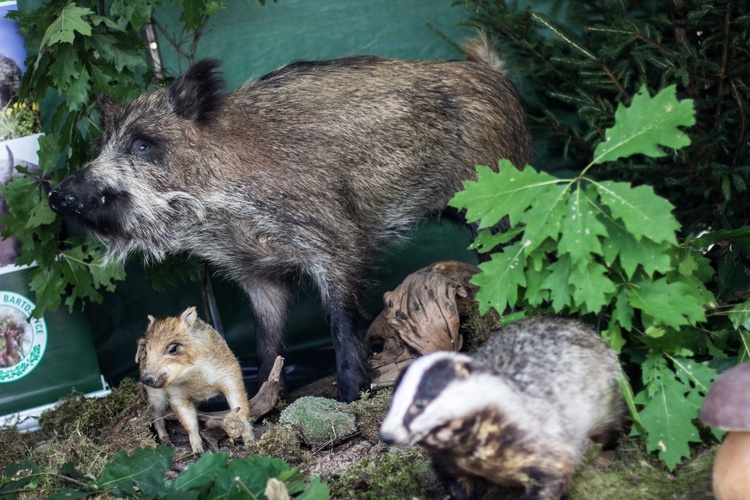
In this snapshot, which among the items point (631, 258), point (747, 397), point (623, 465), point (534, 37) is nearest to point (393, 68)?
point (534, 37)

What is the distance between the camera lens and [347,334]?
12.9 ft

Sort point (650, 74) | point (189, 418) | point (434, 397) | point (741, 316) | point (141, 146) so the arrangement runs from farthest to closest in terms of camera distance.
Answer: point (650, 74) < point (141, 146) < point (189, 418) < point (741, 316) < point (434, 397)

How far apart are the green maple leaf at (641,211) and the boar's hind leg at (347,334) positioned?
4.91 ft

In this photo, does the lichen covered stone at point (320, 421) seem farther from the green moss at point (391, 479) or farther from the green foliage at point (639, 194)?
the green foliage at point (639, 194)

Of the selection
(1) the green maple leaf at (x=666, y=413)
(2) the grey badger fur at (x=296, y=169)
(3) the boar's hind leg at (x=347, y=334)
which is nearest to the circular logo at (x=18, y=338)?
(2) the grey badger fur at (x=296, y=169)

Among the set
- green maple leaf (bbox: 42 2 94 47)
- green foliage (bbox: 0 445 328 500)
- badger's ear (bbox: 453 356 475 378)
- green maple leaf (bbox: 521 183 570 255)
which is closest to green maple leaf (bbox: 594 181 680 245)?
green maple leaf (bbox: 521 183 570 255)

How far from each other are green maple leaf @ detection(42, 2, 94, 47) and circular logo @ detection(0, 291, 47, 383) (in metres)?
1.39

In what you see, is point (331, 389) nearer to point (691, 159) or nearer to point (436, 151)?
point (436, 151)

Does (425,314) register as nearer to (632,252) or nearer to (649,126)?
(632,252)

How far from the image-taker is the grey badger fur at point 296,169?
3.86 meters

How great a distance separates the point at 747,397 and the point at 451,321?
179 cm

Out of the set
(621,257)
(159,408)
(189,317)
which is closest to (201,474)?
(189,317)

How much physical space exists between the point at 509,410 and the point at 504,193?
79 cm

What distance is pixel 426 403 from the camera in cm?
228
